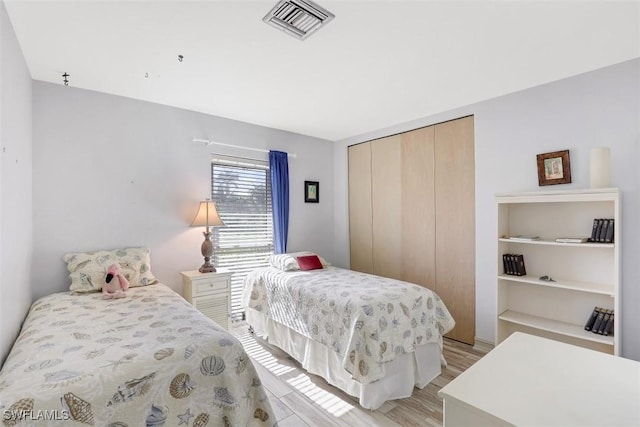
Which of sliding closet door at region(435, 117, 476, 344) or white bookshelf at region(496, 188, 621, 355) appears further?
sliding closet door at region(435, 117, 476, 344)

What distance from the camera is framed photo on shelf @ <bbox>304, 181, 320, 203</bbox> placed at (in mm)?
4344

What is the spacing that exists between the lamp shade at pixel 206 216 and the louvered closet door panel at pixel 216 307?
0.75m

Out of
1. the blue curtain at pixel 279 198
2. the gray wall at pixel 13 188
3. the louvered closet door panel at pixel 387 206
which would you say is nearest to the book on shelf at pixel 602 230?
the louvered closet door panel at pixel 387 206

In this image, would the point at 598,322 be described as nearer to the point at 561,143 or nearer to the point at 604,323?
the point at 604,323

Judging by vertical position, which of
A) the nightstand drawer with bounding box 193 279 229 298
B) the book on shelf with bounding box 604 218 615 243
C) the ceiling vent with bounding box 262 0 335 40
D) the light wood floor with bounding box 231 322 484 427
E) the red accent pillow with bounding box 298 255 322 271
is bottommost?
the light wood floor with bounding box 231 322 484 427

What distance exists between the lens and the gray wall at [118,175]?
8.43ft

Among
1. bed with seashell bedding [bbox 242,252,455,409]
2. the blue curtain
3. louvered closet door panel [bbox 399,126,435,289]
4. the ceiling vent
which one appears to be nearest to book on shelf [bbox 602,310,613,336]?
bed with seashell bedding [bbox 242,252,455,409]

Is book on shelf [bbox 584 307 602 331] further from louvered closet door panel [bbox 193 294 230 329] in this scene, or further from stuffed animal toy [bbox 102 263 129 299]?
stuffed animal toy [bbox 102 263 129 299]

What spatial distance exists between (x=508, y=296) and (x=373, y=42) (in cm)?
259

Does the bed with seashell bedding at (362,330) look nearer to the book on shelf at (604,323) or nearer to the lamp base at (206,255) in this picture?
the lamp base at (206,255)

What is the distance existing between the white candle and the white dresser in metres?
1.72

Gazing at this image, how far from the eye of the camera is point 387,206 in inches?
156

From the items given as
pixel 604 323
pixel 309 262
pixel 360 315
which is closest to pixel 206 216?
pixel 309 262

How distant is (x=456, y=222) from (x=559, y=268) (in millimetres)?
957
